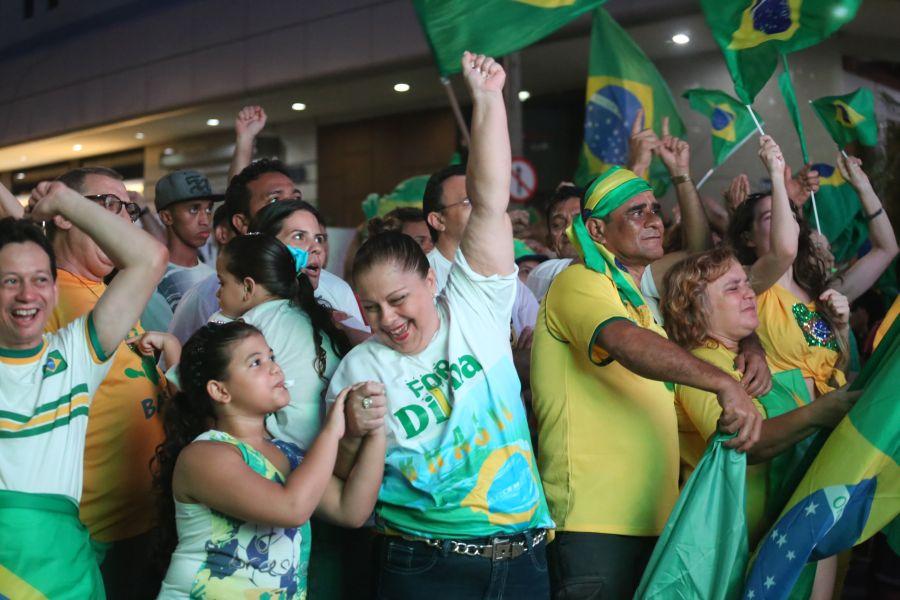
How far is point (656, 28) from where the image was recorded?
10.8 m

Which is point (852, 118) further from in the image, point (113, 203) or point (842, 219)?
point (113, 203)

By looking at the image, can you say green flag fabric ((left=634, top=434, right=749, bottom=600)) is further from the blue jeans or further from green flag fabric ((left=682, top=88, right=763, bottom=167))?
green flag fabric ((left=682, top=88, right=763, bottom=167))

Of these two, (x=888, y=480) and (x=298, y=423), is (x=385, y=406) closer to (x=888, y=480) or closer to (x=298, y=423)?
(x=298, y=423)

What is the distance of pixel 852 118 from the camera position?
560 cm

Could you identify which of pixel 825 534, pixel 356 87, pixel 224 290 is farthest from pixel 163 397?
pixel 356 87

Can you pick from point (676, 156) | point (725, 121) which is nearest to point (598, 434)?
point (676, 156)

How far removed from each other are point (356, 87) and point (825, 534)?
11.3 meters

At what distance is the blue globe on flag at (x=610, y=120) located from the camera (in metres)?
6.70

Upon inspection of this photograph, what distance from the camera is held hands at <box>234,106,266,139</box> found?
16.0 ft

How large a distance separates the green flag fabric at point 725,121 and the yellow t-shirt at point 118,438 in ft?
12.9

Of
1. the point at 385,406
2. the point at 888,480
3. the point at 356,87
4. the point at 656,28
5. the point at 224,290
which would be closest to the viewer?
the point at 385,406

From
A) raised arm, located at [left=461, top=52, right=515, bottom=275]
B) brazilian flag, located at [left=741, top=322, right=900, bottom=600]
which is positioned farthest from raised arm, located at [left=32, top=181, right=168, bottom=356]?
brazilian flag, located at [left=741, top=322, right=900, bottom=600]

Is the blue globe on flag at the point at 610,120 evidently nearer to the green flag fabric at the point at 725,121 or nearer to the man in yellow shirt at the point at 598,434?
the green flag fabric at the point at 725,121

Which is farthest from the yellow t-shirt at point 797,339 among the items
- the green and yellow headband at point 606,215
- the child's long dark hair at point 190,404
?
the child's long dark hair at point 190,404
